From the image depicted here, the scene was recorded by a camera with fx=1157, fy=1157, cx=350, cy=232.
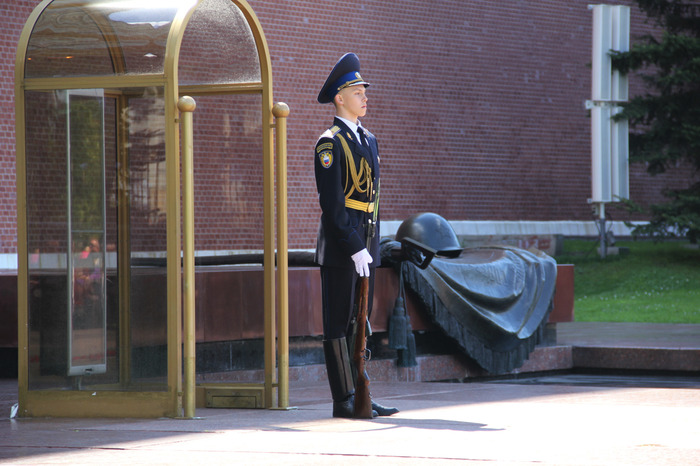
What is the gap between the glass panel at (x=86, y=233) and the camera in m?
5.17

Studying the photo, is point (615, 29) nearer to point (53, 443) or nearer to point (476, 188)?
point (476, 188)

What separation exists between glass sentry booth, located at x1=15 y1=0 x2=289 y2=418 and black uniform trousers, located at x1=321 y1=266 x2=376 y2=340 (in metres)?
0.33

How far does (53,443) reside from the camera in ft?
13.9

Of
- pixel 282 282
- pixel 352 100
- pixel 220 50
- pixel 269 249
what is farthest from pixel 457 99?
pixel 352 100

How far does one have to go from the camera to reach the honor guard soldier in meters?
4.86

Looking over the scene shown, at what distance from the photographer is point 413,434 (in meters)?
4.35

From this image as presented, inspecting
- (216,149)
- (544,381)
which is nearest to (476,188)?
(544,381)

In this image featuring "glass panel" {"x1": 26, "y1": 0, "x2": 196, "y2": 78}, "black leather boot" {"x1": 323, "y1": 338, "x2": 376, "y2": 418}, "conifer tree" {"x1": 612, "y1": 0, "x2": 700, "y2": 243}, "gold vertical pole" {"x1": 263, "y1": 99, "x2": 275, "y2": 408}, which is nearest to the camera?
"black leather boot" {"x1": 323, "y1": 338, "x2": 376, "y2": 418}

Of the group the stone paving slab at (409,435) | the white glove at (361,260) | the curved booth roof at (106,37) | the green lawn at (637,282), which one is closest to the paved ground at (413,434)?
the stone paving slab at (409,435)

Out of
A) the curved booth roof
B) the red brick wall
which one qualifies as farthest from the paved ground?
the red brick wall

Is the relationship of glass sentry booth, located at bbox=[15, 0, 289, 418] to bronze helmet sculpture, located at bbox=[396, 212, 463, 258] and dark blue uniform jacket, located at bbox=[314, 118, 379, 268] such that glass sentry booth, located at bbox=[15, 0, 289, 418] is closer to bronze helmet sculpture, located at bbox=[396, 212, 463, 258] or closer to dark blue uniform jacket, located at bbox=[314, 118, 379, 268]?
dark blue uniform jacket, located at bbox=[314, 118, 379, 268]

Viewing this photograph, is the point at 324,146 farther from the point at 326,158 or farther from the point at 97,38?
the point at 97,38

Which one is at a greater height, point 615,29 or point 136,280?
point 615,29

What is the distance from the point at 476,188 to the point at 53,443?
15.9 m
